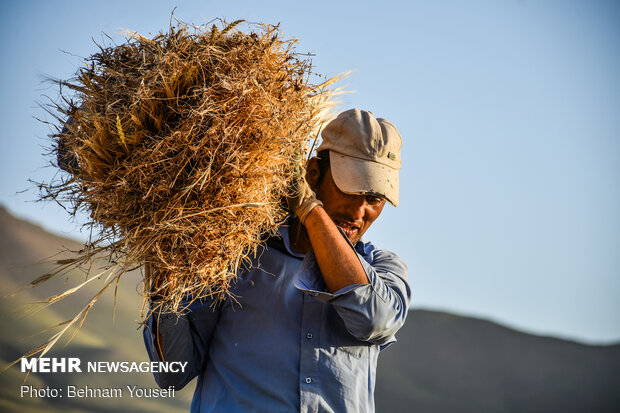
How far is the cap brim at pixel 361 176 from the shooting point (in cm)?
185

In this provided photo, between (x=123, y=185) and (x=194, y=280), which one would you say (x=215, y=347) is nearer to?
(x=194, y=280)

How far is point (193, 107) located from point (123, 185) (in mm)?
248

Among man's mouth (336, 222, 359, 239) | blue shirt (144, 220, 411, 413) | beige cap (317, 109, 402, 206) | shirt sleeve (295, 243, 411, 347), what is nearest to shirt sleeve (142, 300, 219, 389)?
blue shirt (144, 220, 411, 413)

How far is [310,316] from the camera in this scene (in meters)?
1.76

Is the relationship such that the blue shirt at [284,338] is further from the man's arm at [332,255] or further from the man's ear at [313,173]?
the man's ear at [313,173]

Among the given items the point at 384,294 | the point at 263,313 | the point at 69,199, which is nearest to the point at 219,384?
the point at 263,313

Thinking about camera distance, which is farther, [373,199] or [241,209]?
[373,199]

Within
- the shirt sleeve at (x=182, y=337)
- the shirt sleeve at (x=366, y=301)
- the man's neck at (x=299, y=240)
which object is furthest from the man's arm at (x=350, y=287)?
the shirt sleeve at (x=182, y=337)

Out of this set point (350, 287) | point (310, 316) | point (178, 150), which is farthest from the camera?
point (310, 316)

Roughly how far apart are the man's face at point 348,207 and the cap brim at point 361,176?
41 mm

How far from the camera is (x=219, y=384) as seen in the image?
1763 mm

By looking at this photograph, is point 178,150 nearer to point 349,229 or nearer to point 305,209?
point 305,209

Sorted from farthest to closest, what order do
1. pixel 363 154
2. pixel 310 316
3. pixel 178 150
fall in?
pixel 363 154 < pixel 310 316 < pixel 178 150

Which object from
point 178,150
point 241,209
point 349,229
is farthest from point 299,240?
point 178,150
